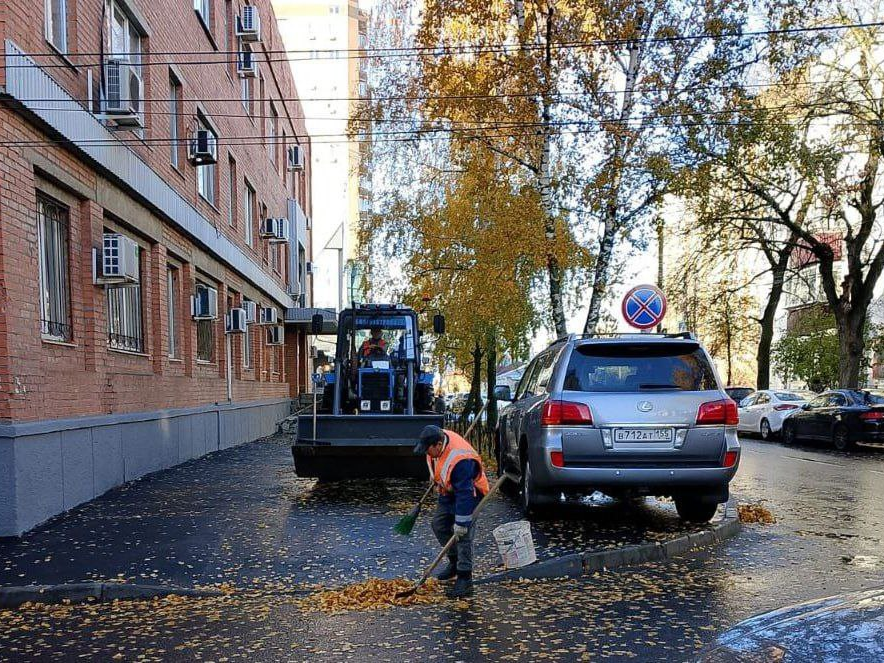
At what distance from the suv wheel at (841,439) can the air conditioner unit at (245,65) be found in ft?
57.1

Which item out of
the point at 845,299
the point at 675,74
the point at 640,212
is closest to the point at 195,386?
the point at 640,212

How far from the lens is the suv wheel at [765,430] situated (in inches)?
990

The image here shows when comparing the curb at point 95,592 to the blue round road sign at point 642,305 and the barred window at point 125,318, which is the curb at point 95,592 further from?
the blue round road sign at point 642,305

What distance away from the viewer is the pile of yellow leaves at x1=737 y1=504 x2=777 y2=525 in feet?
31.8

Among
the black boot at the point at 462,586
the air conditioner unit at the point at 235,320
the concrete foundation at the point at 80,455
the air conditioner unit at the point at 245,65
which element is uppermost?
the air conditioner unit at the point at 245,65

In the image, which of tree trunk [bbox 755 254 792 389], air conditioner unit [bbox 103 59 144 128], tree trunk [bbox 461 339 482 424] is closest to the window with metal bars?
air conditioner unit [bbox 103 59 144 128]

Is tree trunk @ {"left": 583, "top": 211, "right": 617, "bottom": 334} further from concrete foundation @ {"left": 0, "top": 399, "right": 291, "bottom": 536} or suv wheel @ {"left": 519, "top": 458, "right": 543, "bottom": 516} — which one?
concrete foundation @ {"left": 0, "top": 399, "right": 291, "bottom": 536}

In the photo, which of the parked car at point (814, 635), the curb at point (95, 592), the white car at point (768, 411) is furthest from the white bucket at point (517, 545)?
the white car at point (768, 411)

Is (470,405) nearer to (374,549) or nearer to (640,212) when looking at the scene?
(640,212)

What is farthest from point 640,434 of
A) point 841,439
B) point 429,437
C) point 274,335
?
point 274,335

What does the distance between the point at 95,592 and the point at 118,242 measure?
587cm

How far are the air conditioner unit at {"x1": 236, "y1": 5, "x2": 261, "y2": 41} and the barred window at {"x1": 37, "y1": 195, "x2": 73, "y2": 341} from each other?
42.0 feet

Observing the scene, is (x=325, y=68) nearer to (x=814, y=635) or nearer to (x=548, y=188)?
(x=548, y=188)

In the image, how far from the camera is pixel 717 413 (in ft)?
27.3
